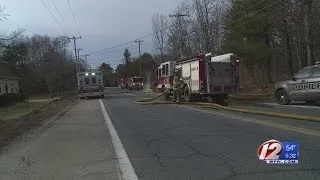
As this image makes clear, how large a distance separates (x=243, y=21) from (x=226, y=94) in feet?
68.5

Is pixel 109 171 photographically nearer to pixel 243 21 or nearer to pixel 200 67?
pixel 200 67

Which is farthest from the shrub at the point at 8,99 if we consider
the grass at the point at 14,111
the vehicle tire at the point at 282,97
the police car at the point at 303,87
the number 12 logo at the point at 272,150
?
the number 12 logo at the point at 272,150

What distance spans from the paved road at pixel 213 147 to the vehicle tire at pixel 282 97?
287 inches

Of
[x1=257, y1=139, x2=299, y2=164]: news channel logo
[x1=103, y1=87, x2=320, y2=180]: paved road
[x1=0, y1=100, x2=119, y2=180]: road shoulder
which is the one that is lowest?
[x1=0, y1=100, x2=119, y2=180]: road shoulder

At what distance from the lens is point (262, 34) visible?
4950 centimetres

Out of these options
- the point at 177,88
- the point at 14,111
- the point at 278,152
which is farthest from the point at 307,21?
the point at 278,152

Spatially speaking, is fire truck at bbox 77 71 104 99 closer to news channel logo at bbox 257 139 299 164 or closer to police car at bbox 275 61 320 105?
police car at bbox 275 61 320 105

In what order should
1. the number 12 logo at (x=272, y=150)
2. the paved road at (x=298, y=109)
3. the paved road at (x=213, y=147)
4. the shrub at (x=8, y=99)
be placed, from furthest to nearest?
the shrub at (x=8, y=99)
the paved road at (x=298, y=109)
the paved road at (x=213, y=147)
the number 12 logo at (x=272, y=150)

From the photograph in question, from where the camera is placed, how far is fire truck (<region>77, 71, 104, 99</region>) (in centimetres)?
5050

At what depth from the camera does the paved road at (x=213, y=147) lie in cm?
858

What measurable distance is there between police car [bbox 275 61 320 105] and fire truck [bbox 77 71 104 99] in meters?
27.7

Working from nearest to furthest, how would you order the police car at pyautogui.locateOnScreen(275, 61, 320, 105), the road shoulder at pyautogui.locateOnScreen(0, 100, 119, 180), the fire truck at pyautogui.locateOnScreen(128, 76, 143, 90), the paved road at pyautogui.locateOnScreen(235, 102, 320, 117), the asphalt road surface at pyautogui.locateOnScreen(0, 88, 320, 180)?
1. the asphalt road surface at pyautogui.locateOnScreen(0, 88, 320, 180)
2. the road shoulder at pyautogui.locateOnScreen(0, 100, 119, 180)
3. the paved road at pyautogui.locateOnScreen(235, 102, 320, 117)
4. the police car at pyautogui.locateOnScreen(275, 61, 320, 105)
5. the fire truck at pyautogui.locateOnScreen(128, 76, 143, 90)

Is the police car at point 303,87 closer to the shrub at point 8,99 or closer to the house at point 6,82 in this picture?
the shrub at point 8,99

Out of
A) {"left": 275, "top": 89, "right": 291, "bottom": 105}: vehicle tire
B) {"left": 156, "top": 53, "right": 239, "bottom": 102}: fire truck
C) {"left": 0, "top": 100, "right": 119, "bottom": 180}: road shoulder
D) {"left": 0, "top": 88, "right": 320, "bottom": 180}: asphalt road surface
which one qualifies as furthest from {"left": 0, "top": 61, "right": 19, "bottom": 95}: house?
{"left": 0, "top": 88, "right": 320, "bottom": 180}: asphalt road surface
